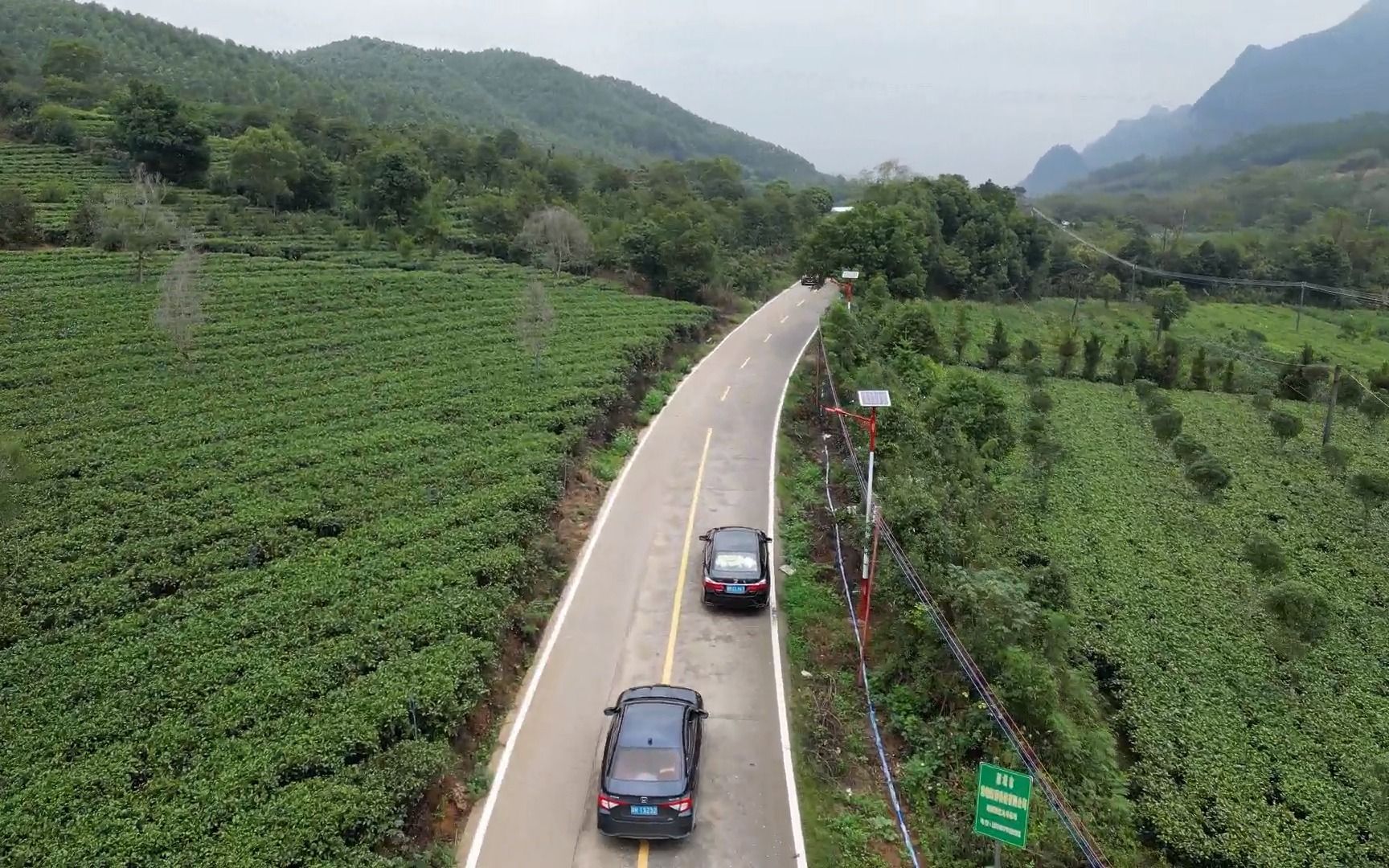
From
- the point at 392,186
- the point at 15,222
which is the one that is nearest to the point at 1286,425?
the point at 392,186

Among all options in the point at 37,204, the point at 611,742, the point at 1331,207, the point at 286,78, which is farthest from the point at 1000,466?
the point at 286,78

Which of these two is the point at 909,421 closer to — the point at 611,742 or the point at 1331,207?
the point at 611,742

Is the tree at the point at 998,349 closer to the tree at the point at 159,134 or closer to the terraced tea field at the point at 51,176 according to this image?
the terraced tea field at the point at 51,176

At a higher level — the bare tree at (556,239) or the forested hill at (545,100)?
the forested hill at (545,100)

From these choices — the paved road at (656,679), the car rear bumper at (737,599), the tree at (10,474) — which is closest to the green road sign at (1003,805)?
the paved road at (656,679)

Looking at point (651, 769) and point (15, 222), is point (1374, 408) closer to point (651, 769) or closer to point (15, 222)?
point (651, 769)

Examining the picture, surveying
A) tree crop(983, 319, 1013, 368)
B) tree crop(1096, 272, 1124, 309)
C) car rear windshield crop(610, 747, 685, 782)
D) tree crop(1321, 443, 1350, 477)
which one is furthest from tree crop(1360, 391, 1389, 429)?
car rear windshield crop(610, 747, 685, 782)
